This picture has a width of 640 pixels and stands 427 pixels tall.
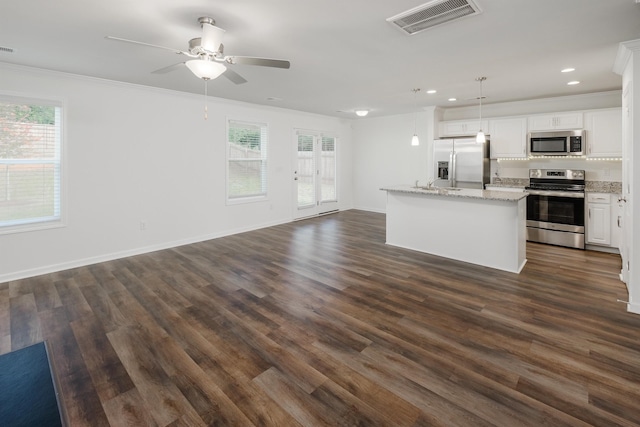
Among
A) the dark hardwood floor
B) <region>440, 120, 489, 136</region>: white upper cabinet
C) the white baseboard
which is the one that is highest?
<region>440, 120, 489, 136</region>: white upper cabinet

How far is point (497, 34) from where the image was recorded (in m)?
2.96

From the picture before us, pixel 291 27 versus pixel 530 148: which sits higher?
pixel 291 27

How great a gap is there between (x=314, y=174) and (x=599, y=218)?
5.57m

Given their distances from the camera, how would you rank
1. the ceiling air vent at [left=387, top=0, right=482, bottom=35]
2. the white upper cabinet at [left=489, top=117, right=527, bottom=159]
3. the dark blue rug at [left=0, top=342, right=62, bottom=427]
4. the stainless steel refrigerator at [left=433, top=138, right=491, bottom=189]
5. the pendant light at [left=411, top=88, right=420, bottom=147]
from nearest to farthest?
1. the dark blue rug at [left=0, top=342, right=62, bottom=427]
2. the ceiling air vent at [left=387, top=0, right=482, bottom=35]
3. the pendant light at [left=411, top=88, right=420, bottom=147]
4. the white upper cabinet at [left=489, top=117, right=527, bottom=159]
5. the stainless steel refrigerator at [left=433, top=138, right=491, bottom=189]

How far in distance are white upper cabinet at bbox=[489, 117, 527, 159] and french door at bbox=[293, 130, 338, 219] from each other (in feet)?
12.6

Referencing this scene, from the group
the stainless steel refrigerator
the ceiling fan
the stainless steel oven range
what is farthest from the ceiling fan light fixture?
the stainless steel oven range

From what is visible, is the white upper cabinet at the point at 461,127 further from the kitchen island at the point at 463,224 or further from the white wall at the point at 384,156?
the kitchen island at the point at 463,224

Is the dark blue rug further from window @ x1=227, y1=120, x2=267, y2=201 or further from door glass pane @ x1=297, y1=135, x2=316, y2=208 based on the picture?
door glass pane @ x1=297, y1=135, x2=316, y2=208

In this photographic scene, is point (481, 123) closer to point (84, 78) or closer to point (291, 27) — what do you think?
point (291, 27)

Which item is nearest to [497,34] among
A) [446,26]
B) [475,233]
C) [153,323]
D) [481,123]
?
[446,26]

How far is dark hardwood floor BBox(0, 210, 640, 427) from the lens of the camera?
1912 millimetres

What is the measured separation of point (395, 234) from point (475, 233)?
1.30 metres

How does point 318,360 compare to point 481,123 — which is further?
point 481,123

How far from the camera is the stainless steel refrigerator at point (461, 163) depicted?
6.16m
